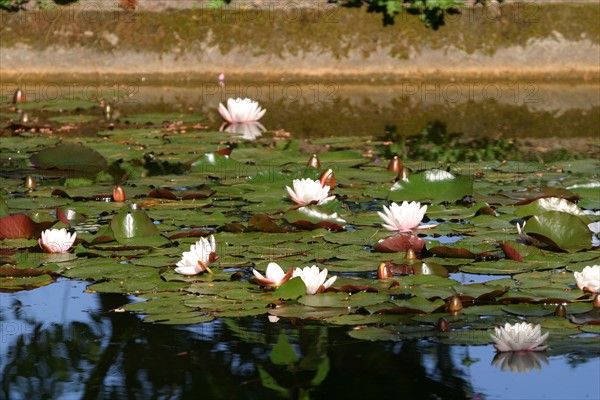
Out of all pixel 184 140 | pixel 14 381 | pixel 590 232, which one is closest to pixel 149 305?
pixel 14 381

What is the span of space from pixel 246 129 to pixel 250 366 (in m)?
4.87

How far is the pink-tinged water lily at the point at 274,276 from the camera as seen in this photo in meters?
4.06

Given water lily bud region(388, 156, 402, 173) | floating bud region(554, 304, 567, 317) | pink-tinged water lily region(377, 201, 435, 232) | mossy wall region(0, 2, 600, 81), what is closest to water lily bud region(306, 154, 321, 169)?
water lily bud region(388, 156, 402, 173)

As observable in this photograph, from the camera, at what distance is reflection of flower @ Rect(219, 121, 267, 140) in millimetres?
7918

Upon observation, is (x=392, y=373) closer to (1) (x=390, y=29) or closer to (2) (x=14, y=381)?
(2) (x=14, y=381)

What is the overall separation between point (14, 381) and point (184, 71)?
8.43 meters

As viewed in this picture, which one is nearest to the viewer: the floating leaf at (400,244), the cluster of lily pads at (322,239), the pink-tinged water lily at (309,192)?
the cluster of lily pads at (322,239)

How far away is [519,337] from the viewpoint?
3.38m

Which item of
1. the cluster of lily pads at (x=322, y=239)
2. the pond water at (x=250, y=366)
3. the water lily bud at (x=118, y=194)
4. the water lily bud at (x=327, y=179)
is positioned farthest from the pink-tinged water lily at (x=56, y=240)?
the water lily bud at (x=327, y=179)

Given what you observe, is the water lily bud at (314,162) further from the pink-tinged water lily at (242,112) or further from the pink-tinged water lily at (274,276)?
the pink-tinged water lily at (274,276)

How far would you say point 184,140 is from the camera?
7.52 metres

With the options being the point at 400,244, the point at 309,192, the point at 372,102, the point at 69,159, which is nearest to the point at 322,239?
the point at 400,244

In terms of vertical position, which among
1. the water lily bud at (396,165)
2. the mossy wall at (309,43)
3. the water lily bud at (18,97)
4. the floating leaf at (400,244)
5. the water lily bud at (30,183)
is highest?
the mossy wall at (309,43)

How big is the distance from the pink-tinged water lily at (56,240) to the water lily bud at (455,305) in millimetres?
1617
